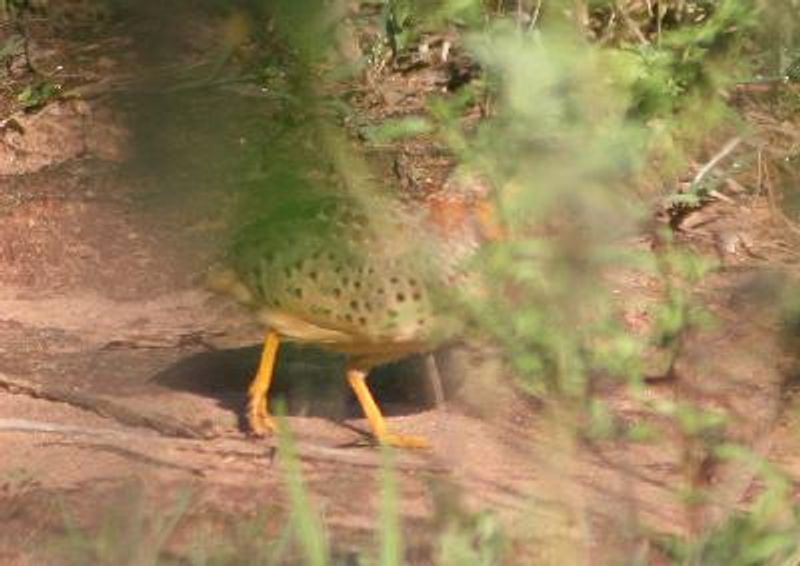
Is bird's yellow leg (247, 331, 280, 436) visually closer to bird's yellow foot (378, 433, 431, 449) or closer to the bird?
the bird

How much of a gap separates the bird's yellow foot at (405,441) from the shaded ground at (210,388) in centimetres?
4

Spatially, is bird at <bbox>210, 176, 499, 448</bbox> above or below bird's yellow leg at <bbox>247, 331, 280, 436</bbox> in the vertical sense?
above

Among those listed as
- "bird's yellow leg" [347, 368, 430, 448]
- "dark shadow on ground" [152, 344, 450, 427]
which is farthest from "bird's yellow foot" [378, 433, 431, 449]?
"dark shadow on ground" [152, 344, 450, 427]

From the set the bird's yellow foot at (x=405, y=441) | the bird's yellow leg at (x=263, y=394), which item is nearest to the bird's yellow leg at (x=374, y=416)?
the bird's yellow foot at (x=405, y=441)

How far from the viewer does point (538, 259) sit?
152cm

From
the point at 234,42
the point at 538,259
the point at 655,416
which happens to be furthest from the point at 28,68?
the point at 234,42

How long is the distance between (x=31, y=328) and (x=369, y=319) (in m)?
1.25

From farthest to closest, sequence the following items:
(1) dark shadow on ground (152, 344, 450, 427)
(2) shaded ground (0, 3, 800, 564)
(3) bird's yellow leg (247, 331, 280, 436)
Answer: (1) dark shadow on ground (152, 344, 450, 427) < (3) bird's yellow leg (247, 331, 280, 436) < (2) shaded ground (0, 3, 800, 564)

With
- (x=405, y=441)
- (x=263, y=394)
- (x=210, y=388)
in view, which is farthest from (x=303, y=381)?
(x=405, y=441)

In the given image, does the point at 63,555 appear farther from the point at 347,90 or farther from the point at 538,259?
the point at 347,90

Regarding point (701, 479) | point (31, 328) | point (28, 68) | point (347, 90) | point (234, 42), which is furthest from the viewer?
point (28, 68)

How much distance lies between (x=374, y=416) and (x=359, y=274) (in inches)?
43.9

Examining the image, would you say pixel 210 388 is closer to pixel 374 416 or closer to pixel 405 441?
pixel 374 416

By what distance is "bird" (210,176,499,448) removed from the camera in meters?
1.14
